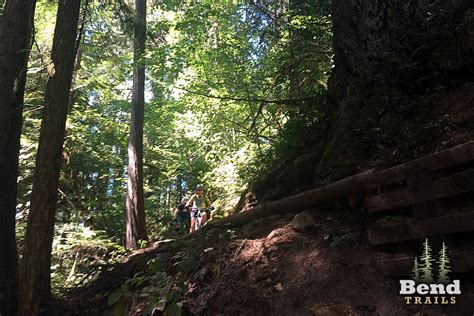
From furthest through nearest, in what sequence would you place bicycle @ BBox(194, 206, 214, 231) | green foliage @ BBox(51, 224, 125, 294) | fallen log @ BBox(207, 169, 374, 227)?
bicycle @ BBox(194, 206, 214, 231) < green foliage @ BBox(51, 224, 125, 294) < fallen log @ BBox(207, 169, 374, 227)

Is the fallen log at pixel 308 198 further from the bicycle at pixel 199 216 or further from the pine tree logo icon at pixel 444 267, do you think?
the bicycle at pixel 199 216

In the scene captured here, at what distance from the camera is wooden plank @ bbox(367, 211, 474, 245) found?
2.90 meters

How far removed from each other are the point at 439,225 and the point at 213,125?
520 inches

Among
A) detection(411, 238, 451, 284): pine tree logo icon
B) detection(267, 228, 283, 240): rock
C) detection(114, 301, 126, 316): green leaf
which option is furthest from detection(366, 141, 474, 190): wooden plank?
detection(114, 301, 126, 316): green leaf

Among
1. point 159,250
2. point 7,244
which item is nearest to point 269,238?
point 159,250

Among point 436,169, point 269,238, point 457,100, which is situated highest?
point 457,100

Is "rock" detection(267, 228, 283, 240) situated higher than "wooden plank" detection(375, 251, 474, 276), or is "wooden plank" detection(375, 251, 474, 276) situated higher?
"rock" detection(267, 228, 283, 240)

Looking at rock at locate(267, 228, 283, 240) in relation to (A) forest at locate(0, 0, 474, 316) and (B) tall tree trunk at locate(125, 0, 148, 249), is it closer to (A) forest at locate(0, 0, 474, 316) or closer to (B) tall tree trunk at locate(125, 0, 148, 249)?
(A) forest at locate(0, 0, 474, 316)

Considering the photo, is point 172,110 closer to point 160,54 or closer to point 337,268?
point 160,54

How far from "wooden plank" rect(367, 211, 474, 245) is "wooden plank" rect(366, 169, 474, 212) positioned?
7.7 inches

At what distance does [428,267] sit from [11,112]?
21.6 ft

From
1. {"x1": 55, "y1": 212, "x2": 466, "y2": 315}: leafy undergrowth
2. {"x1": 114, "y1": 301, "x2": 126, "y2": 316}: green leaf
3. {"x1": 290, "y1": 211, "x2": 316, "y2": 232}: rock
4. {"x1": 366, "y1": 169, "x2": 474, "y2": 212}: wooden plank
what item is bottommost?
{"x1": 114, "y1": 301, "x2": 126, "y2": 316}: green leaf

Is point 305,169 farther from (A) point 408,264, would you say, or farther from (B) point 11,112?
(B) point 11,112

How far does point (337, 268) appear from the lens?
146 inches
